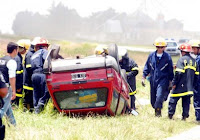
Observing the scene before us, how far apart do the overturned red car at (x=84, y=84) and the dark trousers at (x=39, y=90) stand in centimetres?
69

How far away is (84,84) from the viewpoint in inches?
255

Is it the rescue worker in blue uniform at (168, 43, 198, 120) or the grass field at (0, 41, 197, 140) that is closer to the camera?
the grass field at (0, 41, 197, 140)

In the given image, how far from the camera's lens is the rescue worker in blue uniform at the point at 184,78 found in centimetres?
832

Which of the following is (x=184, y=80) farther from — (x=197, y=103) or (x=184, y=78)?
(x=197, y=103)

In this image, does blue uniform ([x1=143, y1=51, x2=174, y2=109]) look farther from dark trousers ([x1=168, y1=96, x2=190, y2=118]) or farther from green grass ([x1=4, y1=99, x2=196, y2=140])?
green grass ([x1=4, y1=99, x2=196, y2=140])

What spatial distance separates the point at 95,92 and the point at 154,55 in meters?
2.50

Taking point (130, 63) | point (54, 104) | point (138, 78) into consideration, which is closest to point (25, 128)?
point (54, 104)

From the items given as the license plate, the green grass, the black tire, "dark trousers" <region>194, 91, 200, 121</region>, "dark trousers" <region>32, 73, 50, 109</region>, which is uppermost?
the black tire

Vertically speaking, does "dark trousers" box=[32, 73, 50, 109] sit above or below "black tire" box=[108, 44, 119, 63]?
below

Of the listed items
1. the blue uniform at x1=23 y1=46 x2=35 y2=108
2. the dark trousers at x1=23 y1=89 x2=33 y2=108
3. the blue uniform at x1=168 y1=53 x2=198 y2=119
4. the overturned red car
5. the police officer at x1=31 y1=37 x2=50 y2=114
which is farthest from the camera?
the blue uniform at x1=168 y1=53 x2=198 y2=119

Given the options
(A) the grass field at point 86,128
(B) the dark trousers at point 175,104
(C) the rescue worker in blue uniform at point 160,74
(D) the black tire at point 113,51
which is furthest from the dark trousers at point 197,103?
(D) the black tire at point 113,51

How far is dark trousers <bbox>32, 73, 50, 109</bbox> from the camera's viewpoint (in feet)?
24.4

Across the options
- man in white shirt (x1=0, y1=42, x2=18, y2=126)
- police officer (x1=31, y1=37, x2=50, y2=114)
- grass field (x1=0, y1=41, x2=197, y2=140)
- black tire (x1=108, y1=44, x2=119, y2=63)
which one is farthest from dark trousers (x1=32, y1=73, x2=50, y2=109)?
black tire (x1=108, y1=44, x2=119, y2=63)

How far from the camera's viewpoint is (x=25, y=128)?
18.7ft
